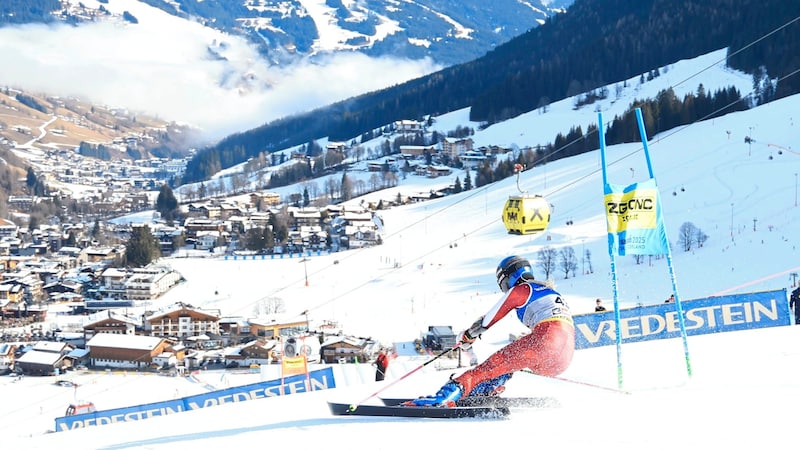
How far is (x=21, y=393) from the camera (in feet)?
92.3

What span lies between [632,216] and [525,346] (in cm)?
200

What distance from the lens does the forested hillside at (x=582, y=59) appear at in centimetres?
9244

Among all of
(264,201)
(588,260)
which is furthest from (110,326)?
(264,201)

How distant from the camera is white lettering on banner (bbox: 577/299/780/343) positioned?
38.8 feet

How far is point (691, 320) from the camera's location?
11898mm

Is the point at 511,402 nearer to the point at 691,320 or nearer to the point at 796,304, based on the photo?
the point at 691,320

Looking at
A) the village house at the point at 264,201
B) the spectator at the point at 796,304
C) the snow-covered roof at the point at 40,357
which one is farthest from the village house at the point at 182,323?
the village house at the point at 264,201

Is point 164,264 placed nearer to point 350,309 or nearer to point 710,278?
point 350,309

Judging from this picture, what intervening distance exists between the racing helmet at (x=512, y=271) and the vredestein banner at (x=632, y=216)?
139 cm

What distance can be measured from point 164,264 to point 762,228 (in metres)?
42.5

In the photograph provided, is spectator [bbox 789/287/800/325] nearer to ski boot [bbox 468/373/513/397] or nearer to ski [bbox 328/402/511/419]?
ski boot [bbox 468/373/513/397]

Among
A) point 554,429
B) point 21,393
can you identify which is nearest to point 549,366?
point 554,429

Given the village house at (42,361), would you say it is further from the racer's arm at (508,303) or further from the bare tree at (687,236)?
the bare tree at (687,236)

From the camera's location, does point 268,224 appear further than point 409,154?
No
